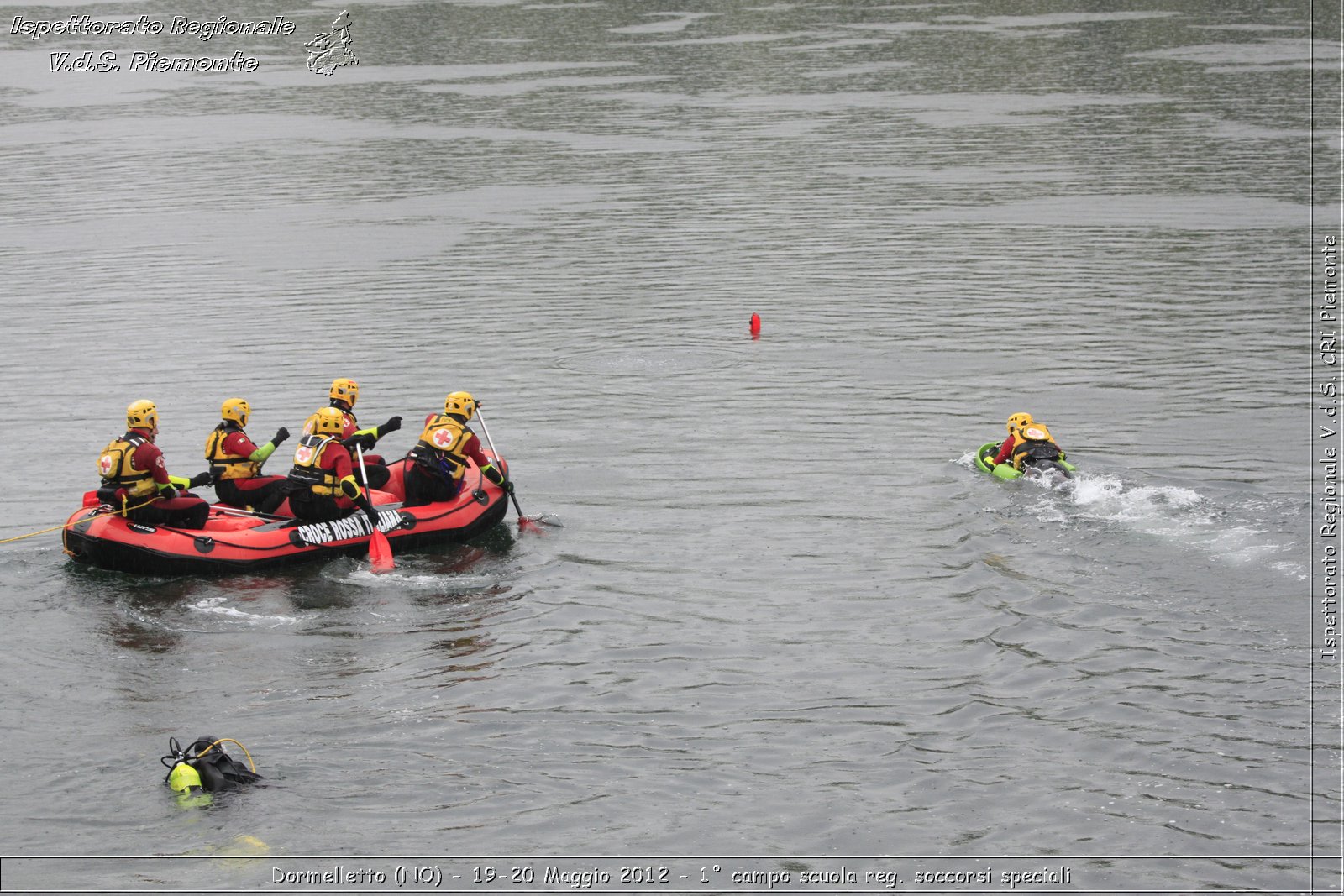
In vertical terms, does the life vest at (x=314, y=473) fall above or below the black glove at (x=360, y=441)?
below

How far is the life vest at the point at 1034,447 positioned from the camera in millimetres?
20266

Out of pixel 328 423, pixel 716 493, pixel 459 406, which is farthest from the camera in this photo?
pixel 716 493

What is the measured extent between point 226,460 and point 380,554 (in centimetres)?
265

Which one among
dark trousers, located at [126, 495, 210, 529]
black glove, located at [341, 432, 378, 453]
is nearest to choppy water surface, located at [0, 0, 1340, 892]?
dark trousers, located at [126, 495, 210, 529]

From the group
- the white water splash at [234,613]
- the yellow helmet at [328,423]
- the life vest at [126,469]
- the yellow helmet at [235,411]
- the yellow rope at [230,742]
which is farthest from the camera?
the yellow helmet at [235,411]

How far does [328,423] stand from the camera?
19031 millimetres

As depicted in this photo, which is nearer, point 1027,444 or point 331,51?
point 1027,444

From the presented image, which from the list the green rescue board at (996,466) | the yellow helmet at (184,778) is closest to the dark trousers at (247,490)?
the yellow helmet at (184,778)

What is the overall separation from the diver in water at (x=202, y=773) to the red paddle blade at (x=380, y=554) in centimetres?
542

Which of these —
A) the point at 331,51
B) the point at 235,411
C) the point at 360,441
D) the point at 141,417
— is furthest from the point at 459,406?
the point at 331,51

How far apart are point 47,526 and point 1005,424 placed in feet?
45.1

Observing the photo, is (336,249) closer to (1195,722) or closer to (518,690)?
(518,690)

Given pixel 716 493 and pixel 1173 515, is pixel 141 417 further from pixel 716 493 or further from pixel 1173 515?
pixel 1173 515

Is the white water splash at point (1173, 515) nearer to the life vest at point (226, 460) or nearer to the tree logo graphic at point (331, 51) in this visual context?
the life vest at point (226, 460)
